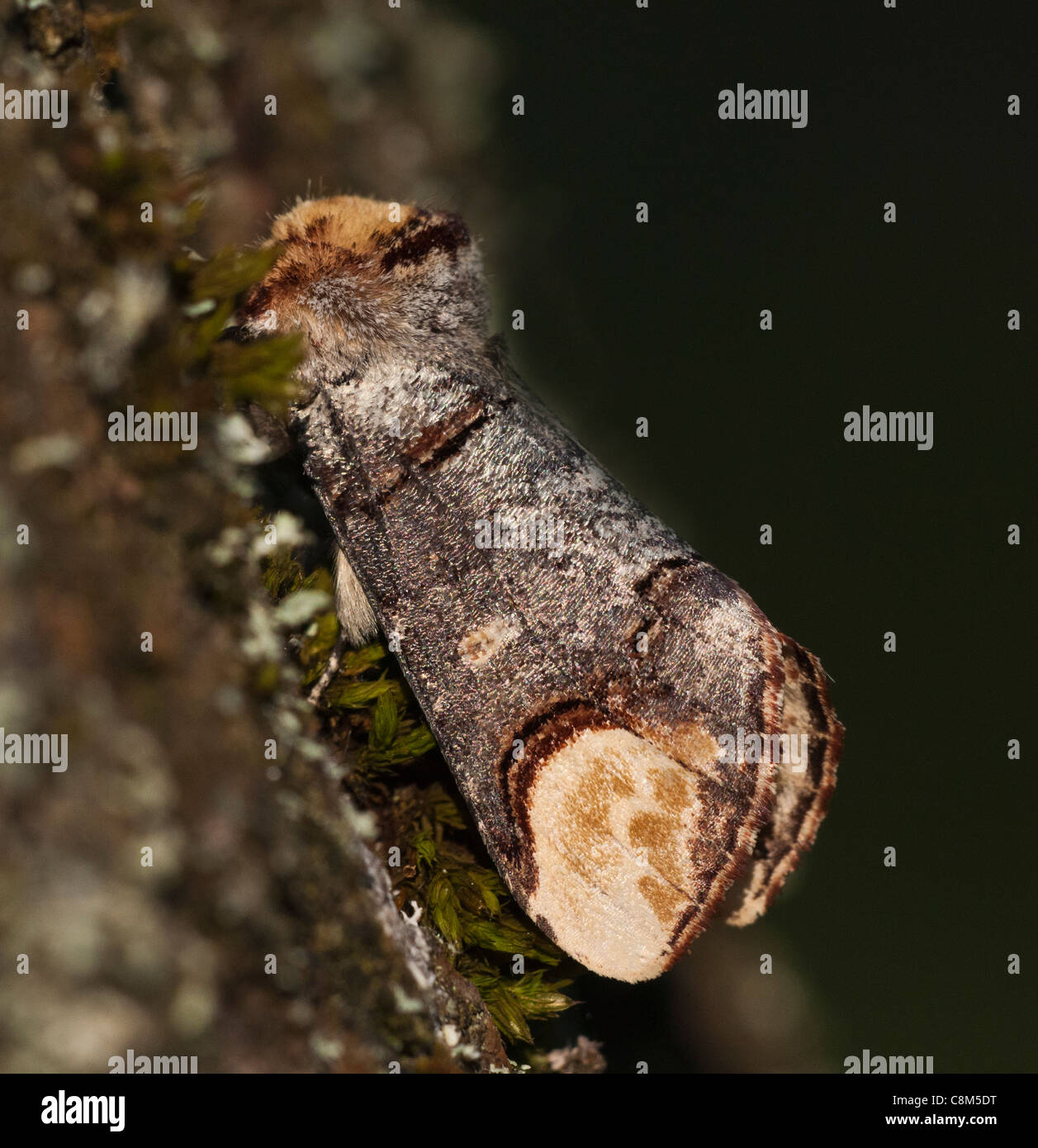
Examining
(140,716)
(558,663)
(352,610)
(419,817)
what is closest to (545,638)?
(558,663)

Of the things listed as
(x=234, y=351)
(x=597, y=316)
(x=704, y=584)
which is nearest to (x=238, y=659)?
(x=234, y=351)

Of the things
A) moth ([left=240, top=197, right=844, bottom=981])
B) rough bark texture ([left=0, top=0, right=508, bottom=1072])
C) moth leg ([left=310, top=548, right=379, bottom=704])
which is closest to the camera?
rough bark texture ([left=0, top=0, right=508, bottom=1072])

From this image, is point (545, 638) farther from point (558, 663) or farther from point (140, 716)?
point (140, 716)

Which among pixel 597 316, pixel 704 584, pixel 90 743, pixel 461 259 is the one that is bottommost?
pixel 90 743

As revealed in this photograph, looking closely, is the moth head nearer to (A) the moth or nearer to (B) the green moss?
(A) the moth

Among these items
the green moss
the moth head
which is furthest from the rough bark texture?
the moth head

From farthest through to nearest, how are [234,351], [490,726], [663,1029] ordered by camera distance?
[663,1029] < [490,726] < [234,351]

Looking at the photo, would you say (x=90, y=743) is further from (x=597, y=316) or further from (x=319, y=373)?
(x=597, y=316)

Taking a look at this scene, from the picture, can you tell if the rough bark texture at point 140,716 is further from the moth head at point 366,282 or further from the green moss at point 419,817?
the moth head at point 366,282
